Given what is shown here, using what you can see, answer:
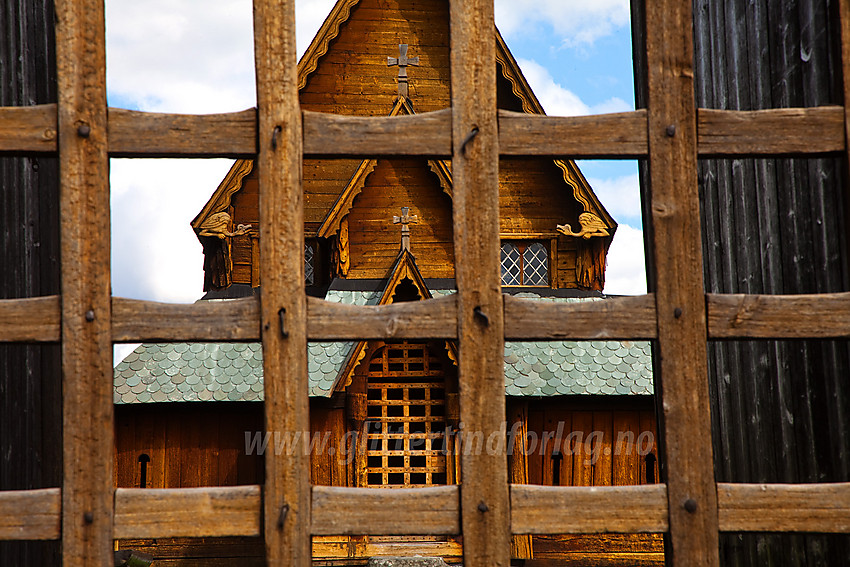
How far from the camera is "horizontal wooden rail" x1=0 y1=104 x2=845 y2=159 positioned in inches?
137

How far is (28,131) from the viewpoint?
3.49 m

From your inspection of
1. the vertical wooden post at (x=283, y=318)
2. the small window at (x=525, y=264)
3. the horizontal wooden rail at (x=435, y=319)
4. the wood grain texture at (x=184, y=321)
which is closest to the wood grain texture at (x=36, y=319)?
the horizontal wooden rail at (x=435, y=319)

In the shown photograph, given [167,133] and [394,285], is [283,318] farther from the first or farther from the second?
[394,285]

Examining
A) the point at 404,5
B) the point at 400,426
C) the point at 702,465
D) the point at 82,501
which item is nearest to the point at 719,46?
the point at 702,465

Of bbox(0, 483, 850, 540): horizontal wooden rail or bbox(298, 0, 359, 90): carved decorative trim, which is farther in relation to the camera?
bbox(298, 0, 359, 90): carved decorative trim

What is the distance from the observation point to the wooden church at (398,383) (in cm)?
976

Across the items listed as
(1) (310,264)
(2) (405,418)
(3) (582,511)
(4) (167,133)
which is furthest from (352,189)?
(3) (582,511)

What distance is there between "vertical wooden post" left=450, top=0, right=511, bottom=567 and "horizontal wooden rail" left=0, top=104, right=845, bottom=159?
9 centimetres

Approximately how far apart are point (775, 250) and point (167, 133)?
340 cm

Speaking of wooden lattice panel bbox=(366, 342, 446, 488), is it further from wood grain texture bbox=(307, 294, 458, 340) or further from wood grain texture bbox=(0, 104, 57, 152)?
wood grain texture bbox=(0, 104, 57, 152)

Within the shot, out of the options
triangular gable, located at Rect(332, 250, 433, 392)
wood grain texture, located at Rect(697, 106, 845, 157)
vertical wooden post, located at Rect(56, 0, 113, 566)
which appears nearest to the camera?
vertical wooden post, located at Rect(56, 0, 113, 566)

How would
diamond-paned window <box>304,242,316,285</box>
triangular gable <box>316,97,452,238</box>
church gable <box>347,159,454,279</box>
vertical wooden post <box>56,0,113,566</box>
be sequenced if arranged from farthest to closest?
1. diamond-paned window <box>304,242,316,285</box>
2. church gable <box>347,159,454,279</box>
3. triangular gable <box>316,97,452,238</box>
4. vertical wooden post <box>56,0,113,566</box>

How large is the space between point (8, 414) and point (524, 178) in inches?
338

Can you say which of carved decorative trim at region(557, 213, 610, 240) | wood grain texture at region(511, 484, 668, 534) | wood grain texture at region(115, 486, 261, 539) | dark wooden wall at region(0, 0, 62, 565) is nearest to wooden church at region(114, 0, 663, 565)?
carved decorative trim at region(557, 213, 610, 240)
